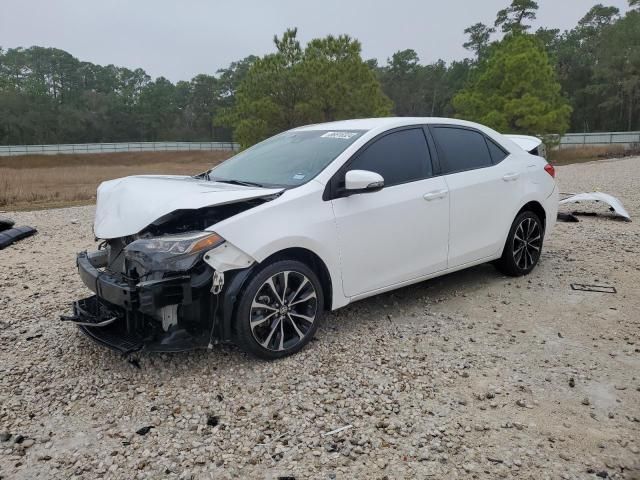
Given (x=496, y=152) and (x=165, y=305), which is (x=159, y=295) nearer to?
(x=165, y=305)

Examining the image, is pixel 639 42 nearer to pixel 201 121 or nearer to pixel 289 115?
pixel 289 115

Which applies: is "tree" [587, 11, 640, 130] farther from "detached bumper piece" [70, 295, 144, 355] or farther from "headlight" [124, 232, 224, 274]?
"detached bumper piece" [70, 295, 144, 355]

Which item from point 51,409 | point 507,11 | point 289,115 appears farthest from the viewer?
point 507,11

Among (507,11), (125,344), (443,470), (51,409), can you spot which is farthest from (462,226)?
(507,11)

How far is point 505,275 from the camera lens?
5719 millimetres

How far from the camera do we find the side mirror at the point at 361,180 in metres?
3.85

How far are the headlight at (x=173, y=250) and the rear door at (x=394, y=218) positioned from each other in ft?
3.35

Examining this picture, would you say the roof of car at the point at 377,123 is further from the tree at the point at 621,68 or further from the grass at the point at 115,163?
the tree at the point at 621,68

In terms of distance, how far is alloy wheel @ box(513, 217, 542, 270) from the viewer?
5.51 m

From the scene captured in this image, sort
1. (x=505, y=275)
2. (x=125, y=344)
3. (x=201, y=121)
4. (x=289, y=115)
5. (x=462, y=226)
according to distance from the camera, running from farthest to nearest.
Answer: (x=201, y=121) → (x=289, y=115) → (x=505, y=275) → (x=462, y=226) → (x=125, y=344)

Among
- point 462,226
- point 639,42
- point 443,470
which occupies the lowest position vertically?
point 443,470

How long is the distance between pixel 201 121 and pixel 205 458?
261 ft

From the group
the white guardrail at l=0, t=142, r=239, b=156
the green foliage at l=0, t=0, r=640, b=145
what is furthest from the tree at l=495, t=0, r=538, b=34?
the white guardrail at l=0, t=142, r=239, b=156

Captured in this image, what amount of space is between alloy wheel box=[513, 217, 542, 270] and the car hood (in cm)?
→ 288
